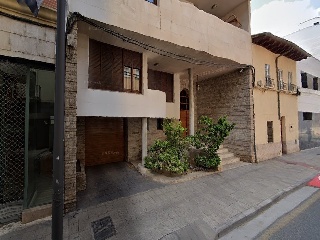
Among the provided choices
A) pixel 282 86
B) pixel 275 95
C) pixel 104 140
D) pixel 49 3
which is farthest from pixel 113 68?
pixel 282 86

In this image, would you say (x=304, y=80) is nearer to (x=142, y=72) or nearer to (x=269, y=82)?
(x=269, y=82)

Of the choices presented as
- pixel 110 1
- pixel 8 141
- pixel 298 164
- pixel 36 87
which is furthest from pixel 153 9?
pixel 298 164

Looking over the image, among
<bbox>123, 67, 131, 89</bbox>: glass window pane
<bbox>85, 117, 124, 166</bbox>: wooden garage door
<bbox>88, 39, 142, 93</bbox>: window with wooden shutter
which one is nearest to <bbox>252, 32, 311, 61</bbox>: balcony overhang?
<bbox>88, 39, 142, 93</bbox>: window with wooden shutter

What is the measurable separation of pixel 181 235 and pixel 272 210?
125 inches

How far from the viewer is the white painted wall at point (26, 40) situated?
4340 millimetres

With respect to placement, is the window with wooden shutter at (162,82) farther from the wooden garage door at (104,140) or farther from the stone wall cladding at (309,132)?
the stone wall cladding at (309,132)

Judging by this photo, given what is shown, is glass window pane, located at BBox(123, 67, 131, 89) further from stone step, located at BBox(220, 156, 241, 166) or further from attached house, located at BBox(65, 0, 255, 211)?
stone step, located at BBox(220, 156, 241, 166)

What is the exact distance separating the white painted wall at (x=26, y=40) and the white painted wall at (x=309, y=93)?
17.6 meters

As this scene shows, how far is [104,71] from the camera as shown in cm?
725

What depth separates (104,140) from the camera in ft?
32.3

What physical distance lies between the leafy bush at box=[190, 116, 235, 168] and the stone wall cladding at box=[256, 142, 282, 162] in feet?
12.6

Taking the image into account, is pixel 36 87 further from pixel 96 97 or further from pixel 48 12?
pixel 48 12

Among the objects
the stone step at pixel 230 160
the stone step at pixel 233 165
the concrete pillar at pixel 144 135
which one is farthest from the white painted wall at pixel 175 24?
the stone step at pixel 233 165

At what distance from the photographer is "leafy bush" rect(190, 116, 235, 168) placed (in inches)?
332
